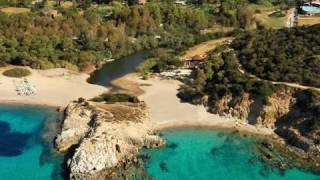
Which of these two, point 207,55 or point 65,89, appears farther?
point 207,55

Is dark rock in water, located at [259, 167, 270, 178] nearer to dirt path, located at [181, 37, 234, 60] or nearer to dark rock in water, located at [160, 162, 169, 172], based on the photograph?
dark rock in water, located at [160, 162, 169, 172]

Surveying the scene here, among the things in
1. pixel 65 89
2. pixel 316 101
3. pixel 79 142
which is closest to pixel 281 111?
pixel 316 101

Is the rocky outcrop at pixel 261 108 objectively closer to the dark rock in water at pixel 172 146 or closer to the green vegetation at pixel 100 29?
the dark rock in water at pixel 172 146

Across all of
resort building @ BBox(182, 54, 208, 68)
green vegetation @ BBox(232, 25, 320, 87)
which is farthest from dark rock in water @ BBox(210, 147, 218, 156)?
resort building @ BBox(182, 54, 208, 68)

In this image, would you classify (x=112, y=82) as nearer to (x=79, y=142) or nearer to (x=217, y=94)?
(x=217, y=94)

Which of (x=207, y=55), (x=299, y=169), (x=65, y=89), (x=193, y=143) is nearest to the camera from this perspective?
(x=299, y=169)
